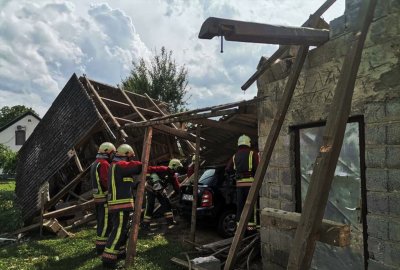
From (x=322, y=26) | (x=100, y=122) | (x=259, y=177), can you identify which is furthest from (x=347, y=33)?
(x=100, y=122)

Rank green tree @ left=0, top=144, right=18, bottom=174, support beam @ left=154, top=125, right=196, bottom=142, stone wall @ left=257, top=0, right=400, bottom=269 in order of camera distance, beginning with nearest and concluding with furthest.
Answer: stone wall @ left=257, top=0, right=400, bottom=269, support beam @ left=154, top=125, right=196, bottom=142, green tree @ left=0, top=144, right=18, bottom=174

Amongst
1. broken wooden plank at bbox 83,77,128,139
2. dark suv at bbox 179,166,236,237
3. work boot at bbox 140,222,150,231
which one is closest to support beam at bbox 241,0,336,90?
dark suv at bbox 179,166,236,237

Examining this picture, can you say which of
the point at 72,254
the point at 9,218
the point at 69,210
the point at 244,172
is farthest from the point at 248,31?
the point at 9,218

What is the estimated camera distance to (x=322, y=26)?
5.35 meters

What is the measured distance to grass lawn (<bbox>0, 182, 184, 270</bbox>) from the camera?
695 centimetres

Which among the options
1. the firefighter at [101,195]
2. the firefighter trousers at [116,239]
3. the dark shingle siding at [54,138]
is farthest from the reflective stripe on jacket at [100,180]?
the dark shingle siding at [54,138]

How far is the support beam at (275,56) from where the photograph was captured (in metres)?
4.45

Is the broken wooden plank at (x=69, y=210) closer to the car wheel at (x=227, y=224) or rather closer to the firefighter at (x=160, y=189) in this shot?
the firefighter at (x=160, y=189)

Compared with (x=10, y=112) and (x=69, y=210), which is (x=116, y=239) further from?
(x=10, y=112)

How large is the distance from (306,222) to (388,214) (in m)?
1.41

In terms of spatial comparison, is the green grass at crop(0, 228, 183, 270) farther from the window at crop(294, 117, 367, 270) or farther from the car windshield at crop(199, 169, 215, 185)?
the window at crop(294, 117, 367, 270)

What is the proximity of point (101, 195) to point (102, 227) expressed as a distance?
0.63 m

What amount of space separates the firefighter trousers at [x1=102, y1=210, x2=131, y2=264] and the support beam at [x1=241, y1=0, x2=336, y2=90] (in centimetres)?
323

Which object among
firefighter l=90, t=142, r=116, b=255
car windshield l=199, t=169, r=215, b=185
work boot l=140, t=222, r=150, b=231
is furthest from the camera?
work boot l=140, t=222, r=150, b=231
